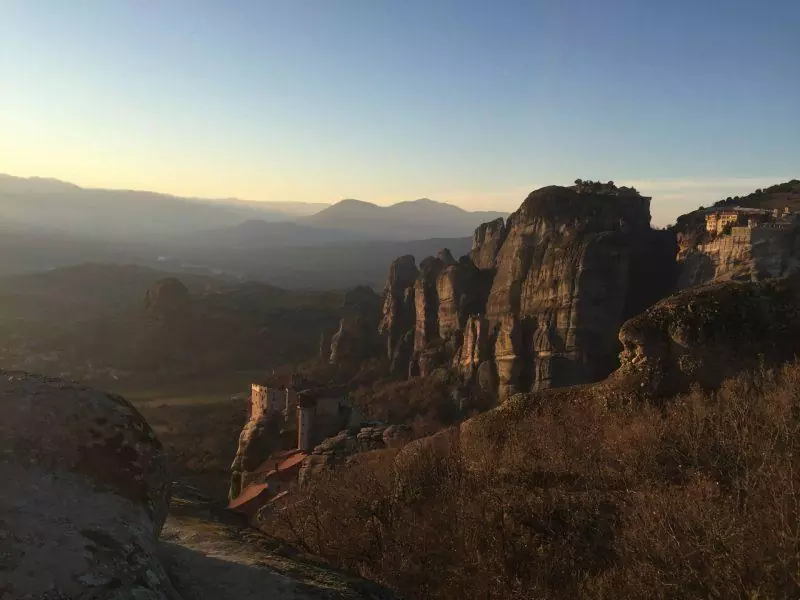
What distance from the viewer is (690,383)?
68.2ft

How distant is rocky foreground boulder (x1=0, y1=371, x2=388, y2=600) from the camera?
554 centimetres

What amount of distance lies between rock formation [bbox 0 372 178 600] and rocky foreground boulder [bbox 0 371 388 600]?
1 cm

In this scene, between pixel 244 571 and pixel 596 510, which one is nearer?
pixel 244 571

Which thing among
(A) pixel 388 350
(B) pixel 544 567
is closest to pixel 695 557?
(B) pixel 544 567

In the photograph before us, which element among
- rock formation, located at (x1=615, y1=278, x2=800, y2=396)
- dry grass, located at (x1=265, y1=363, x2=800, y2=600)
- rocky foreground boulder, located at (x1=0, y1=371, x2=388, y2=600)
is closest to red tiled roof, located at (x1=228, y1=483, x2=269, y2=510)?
dry grass, located at (x1=265, y1=363, x2=800, y2=600)

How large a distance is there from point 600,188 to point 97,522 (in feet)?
214

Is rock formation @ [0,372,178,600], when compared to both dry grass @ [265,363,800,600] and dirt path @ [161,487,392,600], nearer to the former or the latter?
dirt path @ [161,487,392,600]

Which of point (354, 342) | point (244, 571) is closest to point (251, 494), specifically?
point (244, 571)

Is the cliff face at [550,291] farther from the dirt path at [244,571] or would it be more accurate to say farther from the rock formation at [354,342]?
the dirt path at [244,571]

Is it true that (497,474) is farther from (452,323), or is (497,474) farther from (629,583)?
(452,323)

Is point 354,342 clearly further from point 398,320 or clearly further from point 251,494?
point 251,494

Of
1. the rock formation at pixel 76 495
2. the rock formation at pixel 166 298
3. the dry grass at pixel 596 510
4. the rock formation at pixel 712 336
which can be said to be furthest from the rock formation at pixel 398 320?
the rock formation at pixel 76 495

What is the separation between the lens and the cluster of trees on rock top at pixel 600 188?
61.1 m

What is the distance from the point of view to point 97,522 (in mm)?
6301
